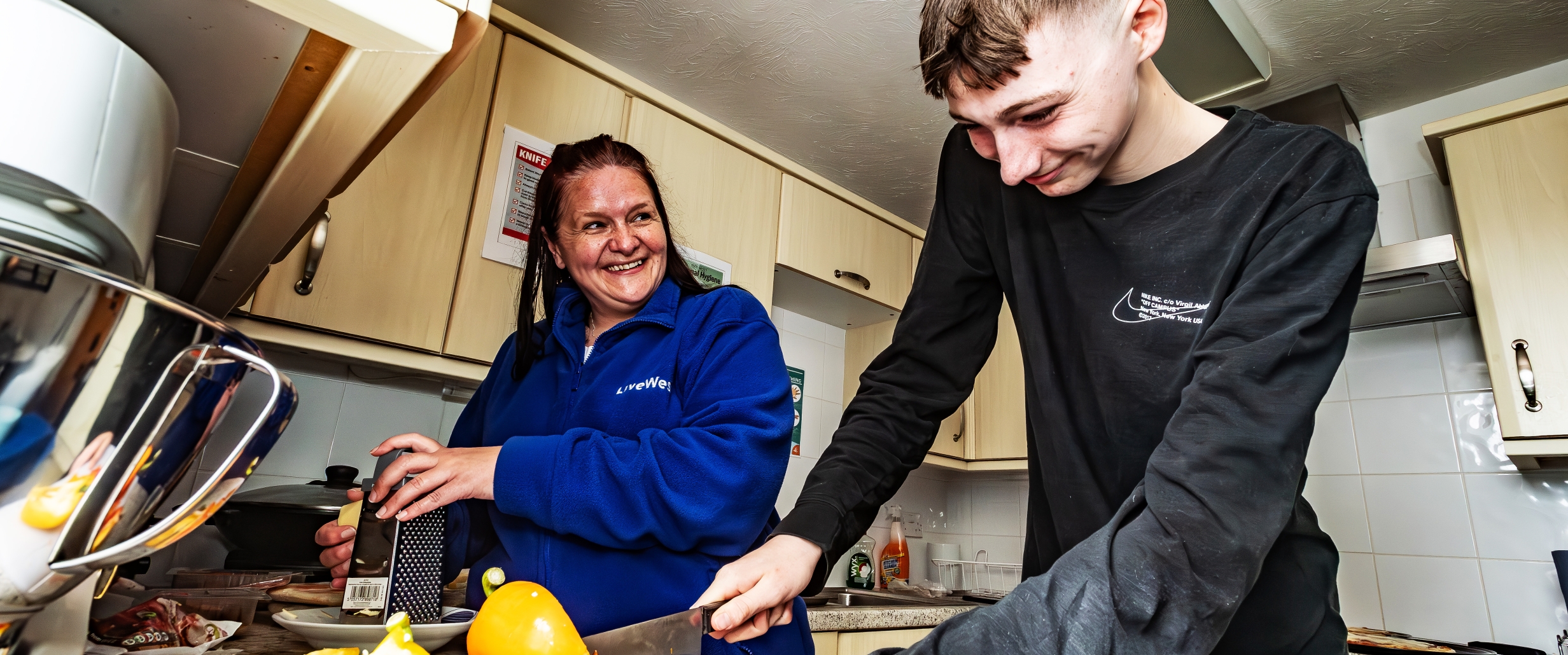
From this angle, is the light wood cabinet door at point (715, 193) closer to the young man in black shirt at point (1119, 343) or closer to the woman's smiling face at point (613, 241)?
the woman's smiling face at point (613, 241)

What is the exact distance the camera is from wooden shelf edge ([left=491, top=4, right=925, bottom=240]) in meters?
1.66

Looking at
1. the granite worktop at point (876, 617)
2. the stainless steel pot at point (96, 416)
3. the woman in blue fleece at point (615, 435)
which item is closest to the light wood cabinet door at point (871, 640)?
the granite worktop at point (876, 617)

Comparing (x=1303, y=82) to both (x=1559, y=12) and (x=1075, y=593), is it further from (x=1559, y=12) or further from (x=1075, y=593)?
(x=1075, y=593)

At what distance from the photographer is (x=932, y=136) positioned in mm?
2170

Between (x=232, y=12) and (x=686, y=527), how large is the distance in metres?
0.58

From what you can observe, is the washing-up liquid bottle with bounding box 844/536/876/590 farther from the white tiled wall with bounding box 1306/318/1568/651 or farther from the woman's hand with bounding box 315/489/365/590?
the woman's hand with bounding box 315/489/365/590

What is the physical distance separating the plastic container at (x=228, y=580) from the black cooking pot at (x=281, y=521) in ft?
0.26

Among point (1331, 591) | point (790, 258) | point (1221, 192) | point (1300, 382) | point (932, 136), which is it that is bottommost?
point (1331, 591)

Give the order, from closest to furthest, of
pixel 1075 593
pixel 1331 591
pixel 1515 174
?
pixel 1075 593
pixel 1331 591
pixel 1515 174

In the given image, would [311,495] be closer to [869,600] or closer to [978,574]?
[869,600]

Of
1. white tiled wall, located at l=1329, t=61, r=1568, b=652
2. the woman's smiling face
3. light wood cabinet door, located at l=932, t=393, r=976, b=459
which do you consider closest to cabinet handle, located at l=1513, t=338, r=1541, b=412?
white tiled wall, located at l=1329, t=61, r=1568, b=652

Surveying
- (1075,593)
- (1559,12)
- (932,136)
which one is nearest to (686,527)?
(1075,593)

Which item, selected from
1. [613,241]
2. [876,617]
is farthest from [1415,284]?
[613,241]

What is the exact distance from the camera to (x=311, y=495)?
4.00 feet
